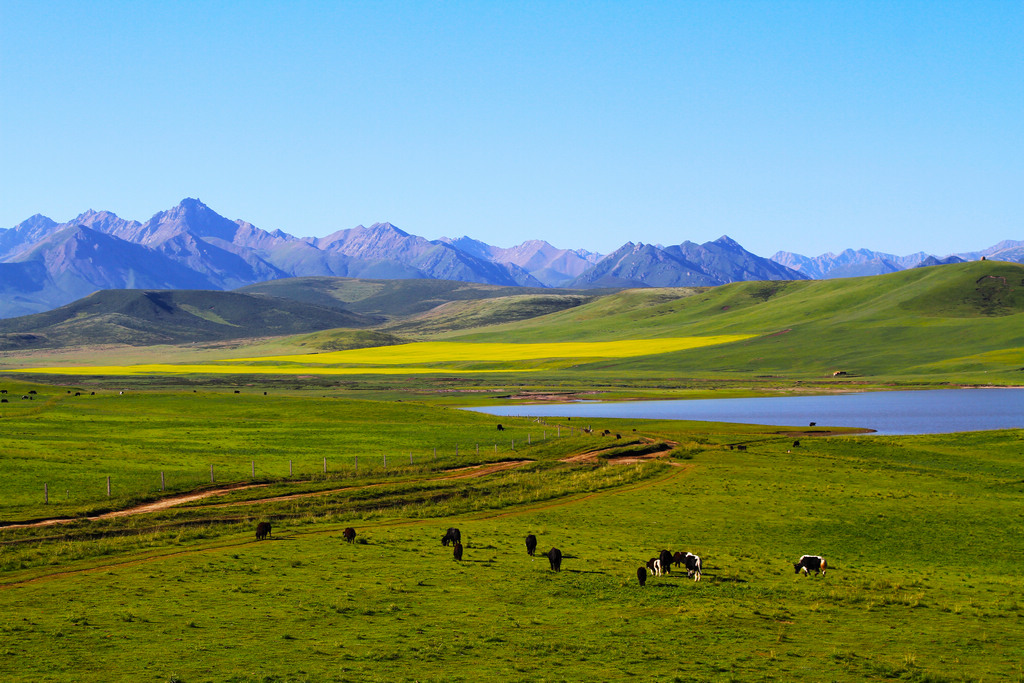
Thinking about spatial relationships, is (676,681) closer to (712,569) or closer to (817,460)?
(712,569)

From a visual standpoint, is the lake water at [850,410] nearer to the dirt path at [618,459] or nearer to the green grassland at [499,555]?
the green grassland at [499,555]

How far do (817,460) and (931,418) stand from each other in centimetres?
4563

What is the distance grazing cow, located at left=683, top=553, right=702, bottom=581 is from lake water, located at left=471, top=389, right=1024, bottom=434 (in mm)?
70909

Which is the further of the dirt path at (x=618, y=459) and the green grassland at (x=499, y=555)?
the dirt path at (x=618, y=459)

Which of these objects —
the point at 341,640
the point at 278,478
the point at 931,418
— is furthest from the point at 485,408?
the point at 341,640

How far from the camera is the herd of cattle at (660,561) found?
35.4 meters

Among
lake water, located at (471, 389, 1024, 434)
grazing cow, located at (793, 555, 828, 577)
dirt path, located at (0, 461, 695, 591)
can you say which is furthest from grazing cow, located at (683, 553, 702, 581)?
lake water, located at (471, 389, 1024, 434)

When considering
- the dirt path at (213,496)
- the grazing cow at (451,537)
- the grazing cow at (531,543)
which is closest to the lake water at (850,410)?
the dirt path at (213,496)

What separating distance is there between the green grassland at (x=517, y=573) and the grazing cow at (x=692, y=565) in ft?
3.23

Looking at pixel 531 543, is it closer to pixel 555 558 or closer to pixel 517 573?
pixel 555 558

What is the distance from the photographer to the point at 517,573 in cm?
3525

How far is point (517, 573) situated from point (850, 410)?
332ft

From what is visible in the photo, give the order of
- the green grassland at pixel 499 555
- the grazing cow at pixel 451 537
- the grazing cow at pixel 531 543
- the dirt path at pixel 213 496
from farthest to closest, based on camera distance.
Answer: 1. the dirt path at pixel 213 496
2. the grazing cow at pixel 451 537
3. the grazing cow at pixel 531 543
4. the green grassland at pixel 499 555

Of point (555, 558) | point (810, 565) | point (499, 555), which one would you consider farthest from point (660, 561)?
point (499, 555)
